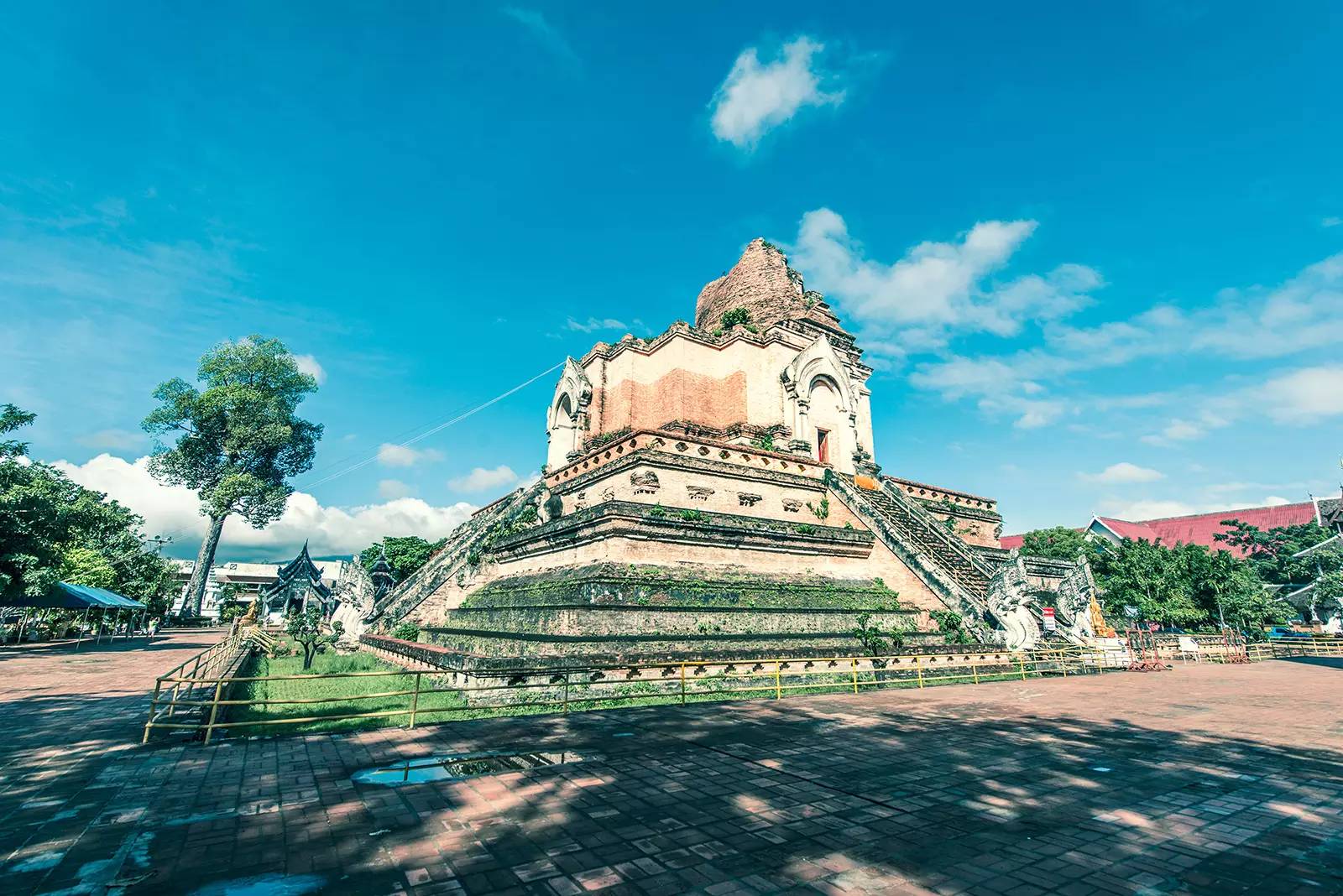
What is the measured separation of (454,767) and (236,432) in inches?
1451

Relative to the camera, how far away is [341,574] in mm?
19734

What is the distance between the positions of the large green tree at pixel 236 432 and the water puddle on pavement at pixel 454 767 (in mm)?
35543

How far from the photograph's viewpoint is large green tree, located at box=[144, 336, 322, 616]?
115 ft

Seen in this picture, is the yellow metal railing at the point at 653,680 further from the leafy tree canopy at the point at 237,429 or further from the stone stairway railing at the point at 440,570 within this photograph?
the leafy tree canopy at the point at 237,429

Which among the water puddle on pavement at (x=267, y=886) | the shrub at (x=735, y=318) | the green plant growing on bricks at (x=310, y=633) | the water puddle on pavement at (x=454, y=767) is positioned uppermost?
the shrub at (x=735, y=318)

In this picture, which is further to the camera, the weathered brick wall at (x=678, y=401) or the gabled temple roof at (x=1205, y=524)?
the gabled temple roof at (x=1205, y=524)

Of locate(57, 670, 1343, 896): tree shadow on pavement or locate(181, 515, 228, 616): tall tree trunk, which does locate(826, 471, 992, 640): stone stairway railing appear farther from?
locate(181, 515, 228, 616): tall tree trunk

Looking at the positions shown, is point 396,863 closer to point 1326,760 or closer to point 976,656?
point 1326,760

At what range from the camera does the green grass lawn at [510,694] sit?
998 centimetres

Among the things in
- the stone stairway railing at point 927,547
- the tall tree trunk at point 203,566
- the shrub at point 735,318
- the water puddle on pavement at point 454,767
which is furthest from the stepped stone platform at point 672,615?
the tall tree trunk at point 203,566

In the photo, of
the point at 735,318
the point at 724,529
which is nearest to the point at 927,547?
the point at 724,529

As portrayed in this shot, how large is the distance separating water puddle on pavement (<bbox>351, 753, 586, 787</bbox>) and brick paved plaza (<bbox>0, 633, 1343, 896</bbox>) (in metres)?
0.21

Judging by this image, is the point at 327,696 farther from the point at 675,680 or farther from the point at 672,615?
the point at 672,615

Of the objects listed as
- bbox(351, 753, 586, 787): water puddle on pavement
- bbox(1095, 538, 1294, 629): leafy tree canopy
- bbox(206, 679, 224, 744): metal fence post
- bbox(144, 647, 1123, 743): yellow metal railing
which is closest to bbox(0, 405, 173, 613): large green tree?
bbox(144, 647, 1123, 743): yellow metal railing
